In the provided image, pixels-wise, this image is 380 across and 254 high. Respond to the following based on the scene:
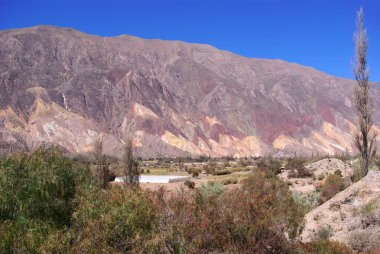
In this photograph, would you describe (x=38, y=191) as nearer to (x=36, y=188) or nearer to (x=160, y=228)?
(x=36, y=188)

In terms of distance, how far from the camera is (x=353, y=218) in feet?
55.8

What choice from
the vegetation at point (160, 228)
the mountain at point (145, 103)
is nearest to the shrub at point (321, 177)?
the vegetation at point (160, 228)

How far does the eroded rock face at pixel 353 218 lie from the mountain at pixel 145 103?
259 ft

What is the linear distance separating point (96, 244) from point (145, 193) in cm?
213

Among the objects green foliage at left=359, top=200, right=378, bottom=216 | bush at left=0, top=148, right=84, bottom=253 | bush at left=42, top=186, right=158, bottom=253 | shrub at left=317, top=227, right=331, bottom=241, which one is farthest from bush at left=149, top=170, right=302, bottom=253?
green foliage at left=359, top=200, right=378, bottom=216

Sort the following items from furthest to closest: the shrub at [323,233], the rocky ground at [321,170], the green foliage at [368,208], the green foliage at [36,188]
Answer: the rocky ground at [321,170] < the green foliage at [368,208] < the shrub at [323,233] < the green foliage at [36,188]

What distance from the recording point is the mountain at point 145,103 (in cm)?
10962

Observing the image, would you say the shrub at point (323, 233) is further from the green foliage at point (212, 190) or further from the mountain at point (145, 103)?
the mountain at point (145, 103)

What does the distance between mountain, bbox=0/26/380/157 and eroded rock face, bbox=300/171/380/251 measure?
259ft

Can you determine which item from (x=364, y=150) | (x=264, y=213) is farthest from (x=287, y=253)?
(x=364, y=150)

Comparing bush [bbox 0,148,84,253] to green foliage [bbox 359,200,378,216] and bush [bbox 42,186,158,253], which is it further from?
green foliage [bbox 359,200,378,216]

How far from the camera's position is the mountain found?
110 m

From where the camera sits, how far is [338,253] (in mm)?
13844

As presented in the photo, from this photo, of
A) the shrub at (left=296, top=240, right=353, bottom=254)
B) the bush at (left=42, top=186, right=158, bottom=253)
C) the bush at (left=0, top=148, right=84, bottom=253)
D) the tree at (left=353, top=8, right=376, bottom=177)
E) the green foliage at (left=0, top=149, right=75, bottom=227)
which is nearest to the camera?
the bush at (left=42, top=186, right=158, bottom=253)
